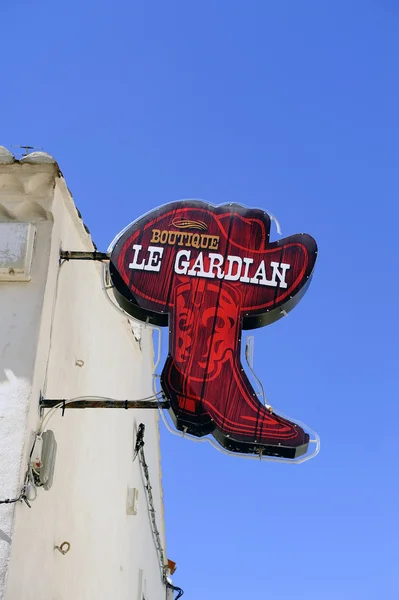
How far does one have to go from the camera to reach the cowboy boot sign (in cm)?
685

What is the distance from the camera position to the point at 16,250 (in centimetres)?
752

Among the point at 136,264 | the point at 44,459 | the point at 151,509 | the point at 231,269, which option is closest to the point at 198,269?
the point at 231,269

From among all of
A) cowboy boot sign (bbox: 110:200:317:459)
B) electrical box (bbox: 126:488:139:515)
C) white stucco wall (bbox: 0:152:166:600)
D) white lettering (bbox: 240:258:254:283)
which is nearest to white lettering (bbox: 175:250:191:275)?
cowboy boot sign (bbox: 110:200:317:459)

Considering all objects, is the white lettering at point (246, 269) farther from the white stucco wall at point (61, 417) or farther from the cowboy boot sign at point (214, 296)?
the white stucco wall at point (61, 417)

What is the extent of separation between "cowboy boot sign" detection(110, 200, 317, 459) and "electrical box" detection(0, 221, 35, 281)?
2.70 ft

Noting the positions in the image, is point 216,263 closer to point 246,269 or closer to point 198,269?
point 198,269

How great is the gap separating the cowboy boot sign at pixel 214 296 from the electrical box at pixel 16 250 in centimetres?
82

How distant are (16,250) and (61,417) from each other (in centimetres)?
183

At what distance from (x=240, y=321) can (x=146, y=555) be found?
23.4 ft

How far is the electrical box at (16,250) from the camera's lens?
744 cm

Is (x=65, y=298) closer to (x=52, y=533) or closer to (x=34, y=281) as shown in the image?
(x=34, y=281)

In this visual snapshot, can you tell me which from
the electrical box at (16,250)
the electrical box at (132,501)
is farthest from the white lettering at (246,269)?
the electrical box at (132,501)

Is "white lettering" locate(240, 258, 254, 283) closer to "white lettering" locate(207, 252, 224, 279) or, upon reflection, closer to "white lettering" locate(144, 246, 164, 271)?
"white lettering" locate(207, 252, 224, 279)

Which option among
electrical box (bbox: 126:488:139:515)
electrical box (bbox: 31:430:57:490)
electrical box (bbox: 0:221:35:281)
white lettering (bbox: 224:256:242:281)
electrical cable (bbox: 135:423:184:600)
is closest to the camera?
electrical box (bbox: 31:430:57:490)
